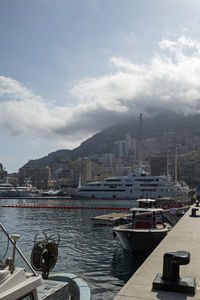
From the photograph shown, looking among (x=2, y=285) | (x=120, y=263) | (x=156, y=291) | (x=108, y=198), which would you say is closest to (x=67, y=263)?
(x=120, y=263)

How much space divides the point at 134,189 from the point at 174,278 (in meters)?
88.7

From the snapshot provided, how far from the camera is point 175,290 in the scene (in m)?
5.93

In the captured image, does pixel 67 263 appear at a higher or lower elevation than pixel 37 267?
lower

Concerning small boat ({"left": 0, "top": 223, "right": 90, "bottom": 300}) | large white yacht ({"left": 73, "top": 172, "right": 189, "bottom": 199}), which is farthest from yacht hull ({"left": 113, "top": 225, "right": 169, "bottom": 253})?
large white yacht ({"left": 73, "top": 172, "right": 189, "bottom": 199})

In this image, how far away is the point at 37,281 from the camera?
173 inches

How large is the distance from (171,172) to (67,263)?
176m

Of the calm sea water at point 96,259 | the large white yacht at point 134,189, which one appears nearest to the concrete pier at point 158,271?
the calm sea water at point 96,259

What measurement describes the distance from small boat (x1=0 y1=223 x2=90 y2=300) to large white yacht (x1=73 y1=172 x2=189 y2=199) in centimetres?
8414

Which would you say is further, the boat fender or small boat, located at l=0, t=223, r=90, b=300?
the boat fender

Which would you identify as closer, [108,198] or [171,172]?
[108,198]

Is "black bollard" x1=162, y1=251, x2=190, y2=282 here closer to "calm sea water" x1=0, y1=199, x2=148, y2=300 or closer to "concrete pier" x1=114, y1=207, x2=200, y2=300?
"concrete pier" x1=114, y1=207, x2=200, y2=300

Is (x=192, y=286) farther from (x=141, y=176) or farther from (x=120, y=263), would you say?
(x=141, y=176)

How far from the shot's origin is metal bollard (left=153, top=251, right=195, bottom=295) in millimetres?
5867

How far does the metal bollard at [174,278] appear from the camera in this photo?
19.2 feet
